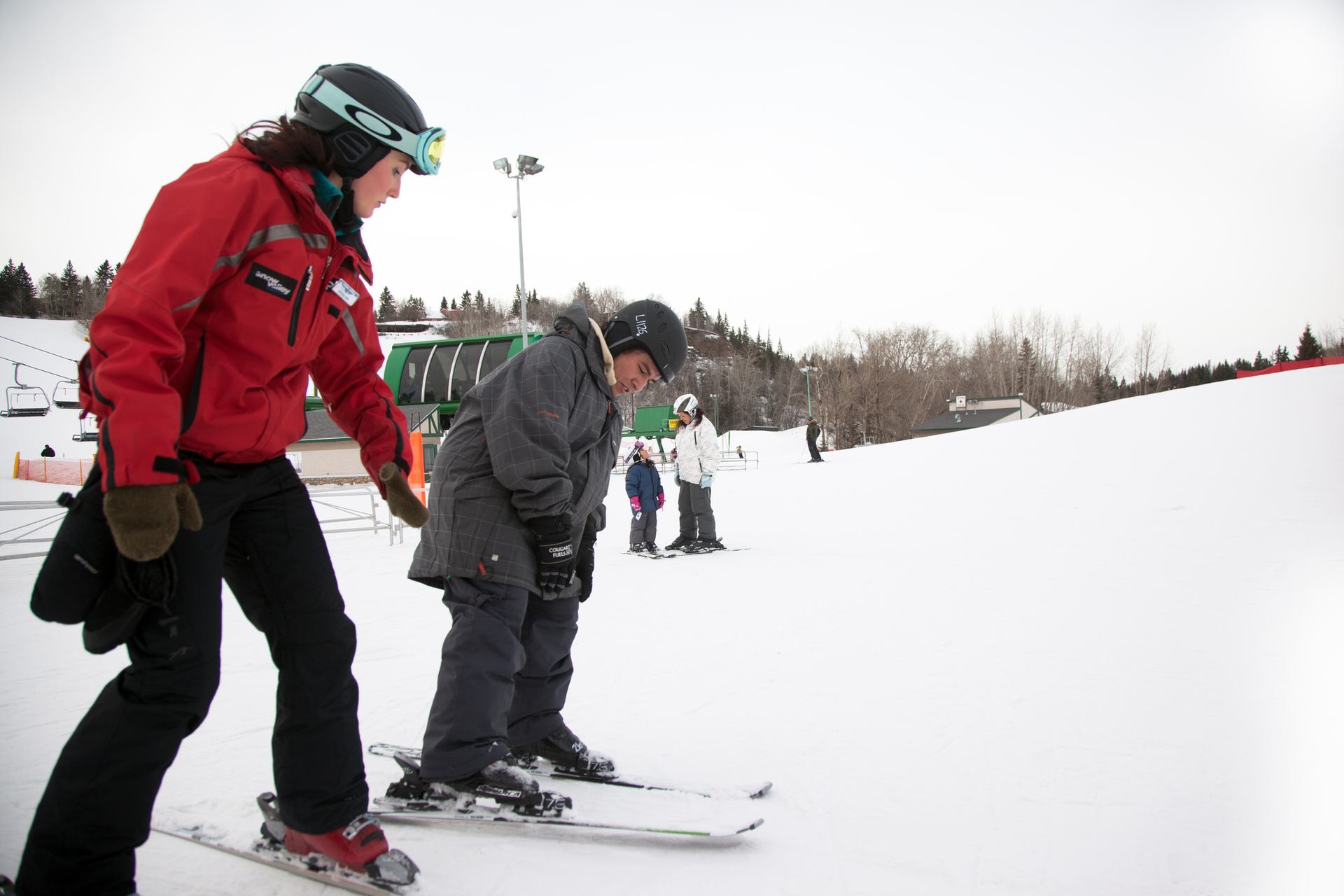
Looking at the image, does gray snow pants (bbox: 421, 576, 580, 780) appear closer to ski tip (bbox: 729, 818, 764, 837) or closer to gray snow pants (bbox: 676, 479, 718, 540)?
ski tip (bbox: 729, 818, 764, 837)

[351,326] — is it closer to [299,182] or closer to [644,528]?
[299,182]

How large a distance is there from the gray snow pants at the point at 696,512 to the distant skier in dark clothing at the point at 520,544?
5.99 metres

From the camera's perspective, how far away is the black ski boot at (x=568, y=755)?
92.5 inches

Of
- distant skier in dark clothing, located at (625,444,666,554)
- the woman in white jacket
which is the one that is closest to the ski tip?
distant skier in dark clothing, located at (625,444,666,554)

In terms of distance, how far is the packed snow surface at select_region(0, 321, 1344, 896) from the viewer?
1820 mm

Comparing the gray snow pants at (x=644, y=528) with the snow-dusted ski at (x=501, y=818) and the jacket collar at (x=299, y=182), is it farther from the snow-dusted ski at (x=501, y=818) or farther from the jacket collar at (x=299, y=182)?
the jacket collar at (x=299, y=182)

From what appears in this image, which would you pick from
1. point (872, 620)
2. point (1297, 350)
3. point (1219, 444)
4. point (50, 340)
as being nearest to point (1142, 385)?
point (1297, 350)

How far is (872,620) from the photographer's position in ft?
15.0

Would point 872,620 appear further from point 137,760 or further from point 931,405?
point 931,405

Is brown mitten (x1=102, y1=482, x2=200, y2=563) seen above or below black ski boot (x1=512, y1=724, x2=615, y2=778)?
above

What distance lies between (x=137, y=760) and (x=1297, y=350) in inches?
2522

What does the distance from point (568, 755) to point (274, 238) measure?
5.82ft

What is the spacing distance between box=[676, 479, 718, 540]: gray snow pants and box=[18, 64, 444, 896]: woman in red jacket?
653 centimetres

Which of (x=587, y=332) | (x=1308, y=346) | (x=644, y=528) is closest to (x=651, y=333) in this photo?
(x=587, y=332)
